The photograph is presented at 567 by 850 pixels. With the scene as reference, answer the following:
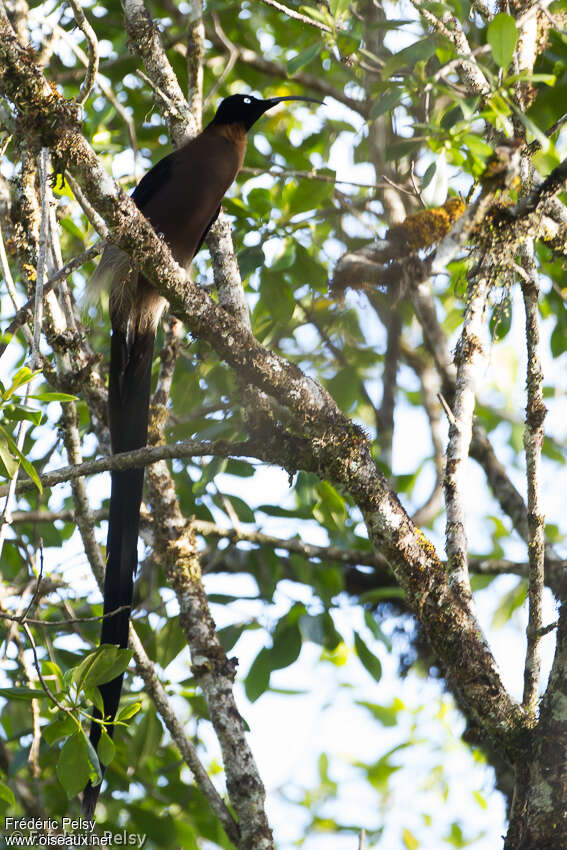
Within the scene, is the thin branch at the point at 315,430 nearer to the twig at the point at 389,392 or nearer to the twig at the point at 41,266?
the twig at the point at 41,266

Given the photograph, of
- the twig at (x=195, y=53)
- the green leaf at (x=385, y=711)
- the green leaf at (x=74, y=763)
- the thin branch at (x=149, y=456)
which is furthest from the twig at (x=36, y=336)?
the green leaf at (x=385, y=711)

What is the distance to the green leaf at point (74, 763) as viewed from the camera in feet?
5.84

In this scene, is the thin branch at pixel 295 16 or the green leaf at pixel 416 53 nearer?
the green leaf at pixel 416 53

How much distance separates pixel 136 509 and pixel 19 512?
34.8 inches

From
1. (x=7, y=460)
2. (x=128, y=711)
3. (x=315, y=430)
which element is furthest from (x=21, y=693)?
(x=315, y=430)

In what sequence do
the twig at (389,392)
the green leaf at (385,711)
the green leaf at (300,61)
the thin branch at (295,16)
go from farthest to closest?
the twig at (389,392) → the green leaf at (385,711) → the green leaf at (300,61) → the thin branch at (295,16)

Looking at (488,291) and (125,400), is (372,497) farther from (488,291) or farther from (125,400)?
(125,400)

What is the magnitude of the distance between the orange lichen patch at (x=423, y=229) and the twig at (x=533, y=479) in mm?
266

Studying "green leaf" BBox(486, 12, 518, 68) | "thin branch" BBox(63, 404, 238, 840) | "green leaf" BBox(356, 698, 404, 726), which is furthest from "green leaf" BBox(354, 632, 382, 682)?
"green leaf" BBox(486, 12, 518, 68)

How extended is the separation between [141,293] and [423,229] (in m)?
1.09

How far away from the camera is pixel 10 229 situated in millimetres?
2543

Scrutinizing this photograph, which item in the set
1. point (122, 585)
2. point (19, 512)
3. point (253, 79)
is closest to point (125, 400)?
point (122, 585)

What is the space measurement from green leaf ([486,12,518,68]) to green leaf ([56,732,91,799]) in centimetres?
160

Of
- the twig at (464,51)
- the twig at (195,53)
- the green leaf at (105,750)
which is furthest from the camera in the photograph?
the twig at (195,53)
